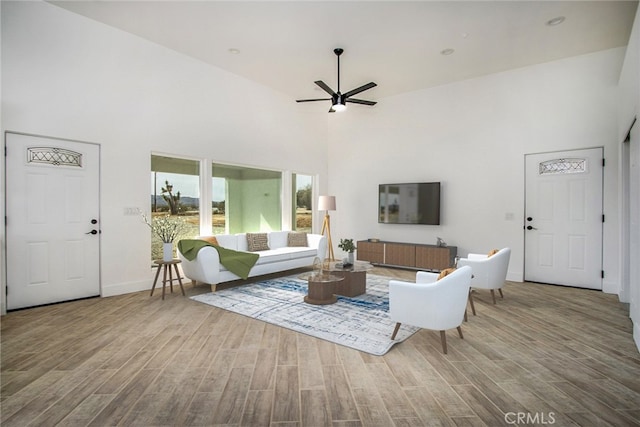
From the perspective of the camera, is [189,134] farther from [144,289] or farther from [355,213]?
[355,213]

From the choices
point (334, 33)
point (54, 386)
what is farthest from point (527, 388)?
point (334, 33)

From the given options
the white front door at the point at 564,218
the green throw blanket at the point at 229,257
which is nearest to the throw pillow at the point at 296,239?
the green throw blanket at the point at 229,257

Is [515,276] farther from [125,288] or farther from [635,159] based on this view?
[125,288]

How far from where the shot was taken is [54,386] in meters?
2.28

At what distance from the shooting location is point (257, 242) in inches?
237

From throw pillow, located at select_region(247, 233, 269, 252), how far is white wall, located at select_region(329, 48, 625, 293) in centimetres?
234

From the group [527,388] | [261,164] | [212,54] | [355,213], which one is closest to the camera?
[527,388]

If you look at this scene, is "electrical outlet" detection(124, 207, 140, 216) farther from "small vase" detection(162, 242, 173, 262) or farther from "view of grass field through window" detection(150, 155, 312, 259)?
"small vase" detection(162, 242, 173, 262)

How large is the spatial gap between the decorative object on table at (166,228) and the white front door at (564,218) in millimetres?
5766

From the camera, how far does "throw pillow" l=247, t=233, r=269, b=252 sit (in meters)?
5.95

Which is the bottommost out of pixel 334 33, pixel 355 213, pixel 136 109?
pixel 355 213

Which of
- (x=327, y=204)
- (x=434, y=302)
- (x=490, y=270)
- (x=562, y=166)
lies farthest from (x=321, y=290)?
(x=562, y=166)

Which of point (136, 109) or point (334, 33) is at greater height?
point (334, 33)

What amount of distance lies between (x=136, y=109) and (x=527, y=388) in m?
5.55
